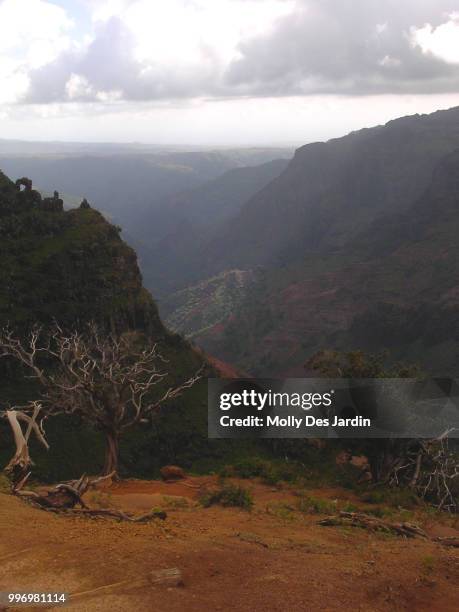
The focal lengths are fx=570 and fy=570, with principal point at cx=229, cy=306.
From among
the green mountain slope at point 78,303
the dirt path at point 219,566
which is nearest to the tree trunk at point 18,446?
the dirt path at point 219,566

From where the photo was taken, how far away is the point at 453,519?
14.4 metres

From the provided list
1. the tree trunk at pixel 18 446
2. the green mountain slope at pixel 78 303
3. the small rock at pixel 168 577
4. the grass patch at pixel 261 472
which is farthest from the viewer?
the green mountain slope at pixel 78 303

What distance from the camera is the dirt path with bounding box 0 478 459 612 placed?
21.2 ft

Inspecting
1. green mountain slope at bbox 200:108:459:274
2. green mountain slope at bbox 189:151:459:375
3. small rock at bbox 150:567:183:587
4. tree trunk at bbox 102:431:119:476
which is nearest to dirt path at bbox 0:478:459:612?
small rock at bbox 150:567:183:587

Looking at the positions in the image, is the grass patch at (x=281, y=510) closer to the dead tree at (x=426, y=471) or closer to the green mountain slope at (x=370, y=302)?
the dead tree at (x=426, y=471)

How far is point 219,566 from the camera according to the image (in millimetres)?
7406

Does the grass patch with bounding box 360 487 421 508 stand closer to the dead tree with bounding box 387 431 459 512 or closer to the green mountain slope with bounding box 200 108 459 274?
the dead tree with bounding box 387 431 459 512

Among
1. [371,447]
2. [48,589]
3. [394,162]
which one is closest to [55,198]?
[371,447]

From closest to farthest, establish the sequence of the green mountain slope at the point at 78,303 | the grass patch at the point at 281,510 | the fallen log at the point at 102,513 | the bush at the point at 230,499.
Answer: the fallen log at the point at 102,513 < the grass patch at the point at 281,510 < the bush at the point at 230,499 < the green mountain slope at the point at 78,303

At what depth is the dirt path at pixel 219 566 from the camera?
21.2ft

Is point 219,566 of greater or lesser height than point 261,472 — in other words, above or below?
above

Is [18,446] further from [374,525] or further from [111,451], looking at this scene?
[111,451]

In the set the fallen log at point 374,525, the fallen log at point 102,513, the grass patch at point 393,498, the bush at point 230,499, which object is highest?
the fallen log at point 102,513

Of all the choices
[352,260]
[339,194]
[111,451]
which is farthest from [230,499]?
[339,194]
